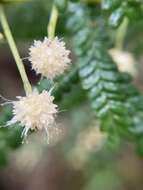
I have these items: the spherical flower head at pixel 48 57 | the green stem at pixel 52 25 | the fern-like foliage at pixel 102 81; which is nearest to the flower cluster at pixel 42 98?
the spherical flower head at pixel 48 57

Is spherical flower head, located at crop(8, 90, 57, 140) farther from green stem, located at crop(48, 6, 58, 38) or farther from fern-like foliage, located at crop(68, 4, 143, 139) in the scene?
fern-like foliage, located at crop(68, 4, 143, 139)

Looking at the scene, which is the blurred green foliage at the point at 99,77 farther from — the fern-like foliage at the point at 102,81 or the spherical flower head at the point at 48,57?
the spherical flower head at the point at 48,57

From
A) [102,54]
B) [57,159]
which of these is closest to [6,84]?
[57,159]

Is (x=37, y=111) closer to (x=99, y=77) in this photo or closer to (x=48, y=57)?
(x=48, y=57)

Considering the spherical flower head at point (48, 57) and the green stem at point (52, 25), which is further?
the green stem at point (52, 25)

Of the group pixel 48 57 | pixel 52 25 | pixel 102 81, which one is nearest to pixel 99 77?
pixel 102 81

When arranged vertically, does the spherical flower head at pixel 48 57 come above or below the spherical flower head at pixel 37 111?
above

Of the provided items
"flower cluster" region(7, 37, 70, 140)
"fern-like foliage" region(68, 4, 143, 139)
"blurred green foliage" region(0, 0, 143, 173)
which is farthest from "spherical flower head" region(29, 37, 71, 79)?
"fern-like foliage" region(68, 4, 143, 139)
